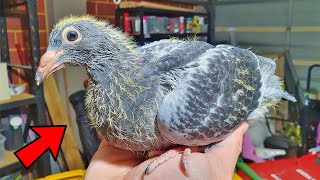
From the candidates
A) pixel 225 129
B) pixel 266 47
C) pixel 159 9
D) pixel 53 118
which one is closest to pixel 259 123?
pixel 266 47

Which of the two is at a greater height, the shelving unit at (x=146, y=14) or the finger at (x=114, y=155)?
the shelving unit at (x=146, y=14)

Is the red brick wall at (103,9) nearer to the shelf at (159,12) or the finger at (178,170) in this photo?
the shelf at (159,12)

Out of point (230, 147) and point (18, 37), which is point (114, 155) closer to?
point (230, 147)

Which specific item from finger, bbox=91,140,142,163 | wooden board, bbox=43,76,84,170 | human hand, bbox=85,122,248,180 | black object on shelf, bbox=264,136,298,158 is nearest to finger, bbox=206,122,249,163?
human hand, bbox=85,122,248,180

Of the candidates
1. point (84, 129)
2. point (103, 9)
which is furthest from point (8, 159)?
point (103, 9)

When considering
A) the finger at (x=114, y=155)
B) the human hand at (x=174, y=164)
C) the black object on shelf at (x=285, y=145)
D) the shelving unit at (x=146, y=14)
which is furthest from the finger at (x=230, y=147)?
the black object on shelf at (x=285, y=145)

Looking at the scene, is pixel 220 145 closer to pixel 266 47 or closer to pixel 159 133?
pixel 159 133

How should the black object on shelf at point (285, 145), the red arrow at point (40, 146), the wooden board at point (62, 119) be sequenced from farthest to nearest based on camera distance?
the black object on shelf at point (285, 145) → the wooden board at point (62, 119) → the red arrow at point (40, 146)
